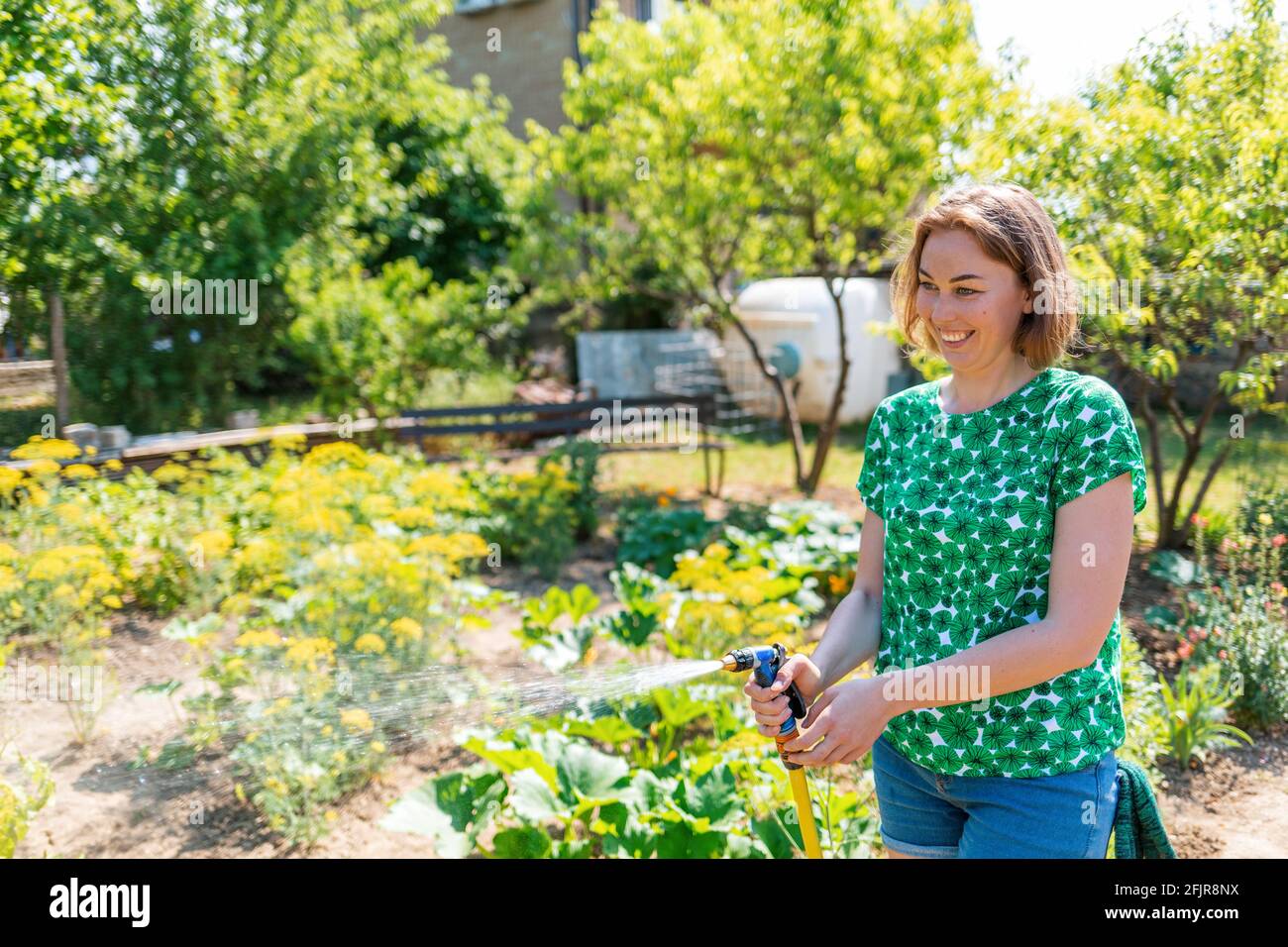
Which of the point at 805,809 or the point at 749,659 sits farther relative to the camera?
the point at 805,809

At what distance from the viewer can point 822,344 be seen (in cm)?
1241

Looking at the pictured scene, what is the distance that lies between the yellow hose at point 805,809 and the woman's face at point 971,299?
814 mm

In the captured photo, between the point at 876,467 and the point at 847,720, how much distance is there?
53 cm

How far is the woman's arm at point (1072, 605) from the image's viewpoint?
5.02 feet

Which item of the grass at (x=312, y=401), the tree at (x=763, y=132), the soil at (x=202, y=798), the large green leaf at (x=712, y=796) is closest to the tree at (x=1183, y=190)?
the tree at (x=763, y=132)

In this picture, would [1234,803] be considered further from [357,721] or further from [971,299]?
[357,721]

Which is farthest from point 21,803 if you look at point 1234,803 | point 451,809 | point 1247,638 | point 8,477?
point 1247,638

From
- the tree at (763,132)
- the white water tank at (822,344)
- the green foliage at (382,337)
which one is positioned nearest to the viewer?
the tree at (763,132)

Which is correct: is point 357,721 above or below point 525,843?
above

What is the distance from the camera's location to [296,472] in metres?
Result: 5.39

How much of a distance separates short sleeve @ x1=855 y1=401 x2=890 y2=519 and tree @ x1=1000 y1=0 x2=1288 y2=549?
3013 mm

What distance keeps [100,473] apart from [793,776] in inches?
220

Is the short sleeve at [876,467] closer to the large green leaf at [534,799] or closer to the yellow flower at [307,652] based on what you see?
the large green leaf at [534,799]

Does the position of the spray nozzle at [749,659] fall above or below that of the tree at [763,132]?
below
